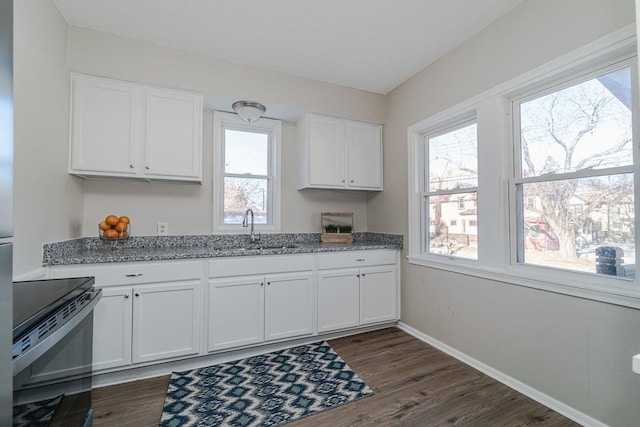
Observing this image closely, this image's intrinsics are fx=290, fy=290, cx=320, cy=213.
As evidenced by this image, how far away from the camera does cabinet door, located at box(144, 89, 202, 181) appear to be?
2396 millimetres

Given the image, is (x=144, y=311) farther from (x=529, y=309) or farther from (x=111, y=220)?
(x=529, y=309)

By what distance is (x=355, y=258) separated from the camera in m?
2.84

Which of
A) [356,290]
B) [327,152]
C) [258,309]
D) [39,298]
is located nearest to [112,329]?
[258,309]

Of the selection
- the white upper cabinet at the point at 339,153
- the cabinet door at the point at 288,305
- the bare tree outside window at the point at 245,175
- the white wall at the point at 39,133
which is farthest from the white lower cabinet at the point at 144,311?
the white upper cabinet at the point at 339,153

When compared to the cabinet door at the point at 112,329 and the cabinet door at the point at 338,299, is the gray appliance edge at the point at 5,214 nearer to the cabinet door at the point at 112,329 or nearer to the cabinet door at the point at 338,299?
the cabinet door at the point at 112,329

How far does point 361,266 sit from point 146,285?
6.01 ft

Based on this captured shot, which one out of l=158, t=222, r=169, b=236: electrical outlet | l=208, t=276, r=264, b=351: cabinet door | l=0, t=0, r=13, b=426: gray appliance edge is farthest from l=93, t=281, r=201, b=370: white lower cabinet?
l=0, t=0, r=13, b=426: gray appliance edge

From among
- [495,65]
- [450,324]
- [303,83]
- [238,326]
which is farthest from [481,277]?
[303,83]

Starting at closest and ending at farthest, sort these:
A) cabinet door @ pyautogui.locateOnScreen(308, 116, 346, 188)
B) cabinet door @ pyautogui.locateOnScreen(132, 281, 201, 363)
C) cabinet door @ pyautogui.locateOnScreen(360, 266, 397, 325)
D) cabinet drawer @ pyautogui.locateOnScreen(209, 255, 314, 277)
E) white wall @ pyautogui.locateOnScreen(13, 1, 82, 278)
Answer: white wall @ pyautogui.locateOnScreen(13, 1, 82, 278)
cabinet door @ pyautogui.locateOnScreen(132, 281, 201, 363)
cabinet drawer @ pyautogui.locateOnScreen(209, 255, 314, 277)
cabinet door @ pyautogui.locateOnScreen(360, 266, 397, 325)
cabinet door @ pyautogui.locateOnScreen(308, 116, 346, 188)

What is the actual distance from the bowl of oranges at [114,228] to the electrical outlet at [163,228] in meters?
0.29

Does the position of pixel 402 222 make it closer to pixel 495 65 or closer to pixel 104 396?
pixel 495 65

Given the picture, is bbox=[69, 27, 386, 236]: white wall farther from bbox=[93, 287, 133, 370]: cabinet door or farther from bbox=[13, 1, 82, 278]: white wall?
bbox=[93, 287, 133, 370]: cabinet door

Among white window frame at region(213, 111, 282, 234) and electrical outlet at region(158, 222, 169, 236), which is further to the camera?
white window frame at region(213, 111, 282, 234)

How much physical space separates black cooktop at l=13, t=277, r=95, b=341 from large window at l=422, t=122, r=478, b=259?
2.56m
